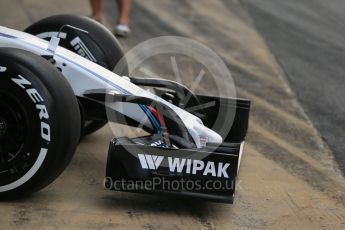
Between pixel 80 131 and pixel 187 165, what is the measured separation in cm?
70

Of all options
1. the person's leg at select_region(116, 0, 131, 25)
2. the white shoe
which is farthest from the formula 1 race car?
the person's leg at select_region(116, 0, 131, 25)

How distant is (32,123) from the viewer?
160 inches

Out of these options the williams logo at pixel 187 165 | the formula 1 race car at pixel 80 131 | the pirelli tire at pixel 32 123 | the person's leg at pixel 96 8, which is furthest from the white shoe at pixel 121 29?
the williams logo at pixel 187 165

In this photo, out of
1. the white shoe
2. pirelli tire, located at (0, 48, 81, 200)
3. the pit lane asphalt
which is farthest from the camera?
the white shoe

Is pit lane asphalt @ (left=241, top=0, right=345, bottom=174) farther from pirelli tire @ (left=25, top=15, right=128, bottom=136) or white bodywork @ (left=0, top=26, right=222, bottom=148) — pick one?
pirelli tire @ (left=25, top=15, right=128, bottom=136)

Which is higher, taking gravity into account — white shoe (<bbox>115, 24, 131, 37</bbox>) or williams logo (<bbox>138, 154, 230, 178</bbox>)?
white shoe (<bbox>115, 24, 131, 37</bbox>)

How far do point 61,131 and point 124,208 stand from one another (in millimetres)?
671

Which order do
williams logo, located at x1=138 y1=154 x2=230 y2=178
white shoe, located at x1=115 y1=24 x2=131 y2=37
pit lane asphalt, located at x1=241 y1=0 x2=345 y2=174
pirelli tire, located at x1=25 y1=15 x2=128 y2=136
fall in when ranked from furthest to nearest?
white shoe, located at x1=115 y1=24 x2=131 y2=37 < pit lane asphalt, located at x1=241 y1=0 x2=345 y2=174 < pirelli tire, located at x1=25 y1=15 x2=128 y2=136 < williams logo, located at x1=138 y1=154 x2=230 y2=178

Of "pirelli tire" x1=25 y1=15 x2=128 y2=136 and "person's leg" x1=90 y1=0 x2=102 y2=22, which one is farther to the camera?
"person's leg" x1=90 y1=0 x2=102 y2=22

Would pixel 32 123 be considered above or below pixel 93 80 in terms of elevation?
below

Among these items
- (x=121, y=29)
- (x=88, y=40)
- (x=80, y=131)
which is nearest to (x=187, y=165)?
(x=80, y=131)

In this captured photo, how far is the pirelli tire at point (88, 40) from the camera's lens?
5234 mm

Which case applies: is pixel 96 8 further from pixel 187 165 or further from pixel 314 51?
pixel 187 165

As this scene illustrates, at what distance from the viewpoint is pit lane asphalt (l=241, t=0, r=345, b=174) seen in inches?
260
